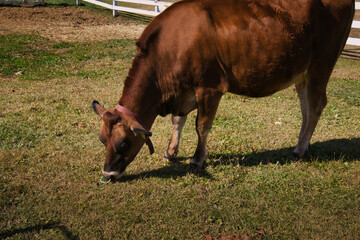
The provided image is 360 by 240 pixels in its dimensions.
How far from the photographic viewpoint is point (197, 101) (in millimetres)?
4641

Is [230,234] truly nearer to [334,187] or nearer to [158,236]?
[158,236]

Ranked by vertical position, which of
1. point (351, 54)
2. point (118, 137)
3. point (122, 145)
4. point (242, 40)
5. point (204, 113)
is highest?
point (242, 40)

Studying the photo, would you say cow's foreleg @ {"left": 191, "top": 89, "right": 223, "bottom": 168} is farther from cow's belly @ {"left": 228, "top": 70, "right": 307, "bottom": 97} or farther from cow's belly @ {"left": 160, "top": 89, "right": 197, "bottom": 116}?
cow's belly @ {"left": 228, "top": 70, "right": 307, "bottom": 97}

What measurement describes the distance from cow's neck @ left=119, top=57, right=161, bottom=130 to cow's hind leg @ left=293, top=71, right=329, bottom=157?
2216 millimetres

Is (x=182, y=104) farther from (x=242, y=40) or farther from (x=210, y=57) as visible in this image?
(x=242, y=40)

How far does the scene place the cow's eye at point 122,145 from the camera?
424 centimetres

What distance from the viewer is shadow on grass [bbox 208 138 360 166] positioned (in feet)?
17.4

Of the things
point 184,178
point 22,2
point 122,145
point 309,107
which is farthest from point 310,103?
point 22,2

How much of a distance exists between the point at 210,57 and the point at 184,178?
5.32 feet

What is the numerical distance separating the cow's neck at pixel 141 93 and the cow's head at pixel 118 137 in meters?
0.19

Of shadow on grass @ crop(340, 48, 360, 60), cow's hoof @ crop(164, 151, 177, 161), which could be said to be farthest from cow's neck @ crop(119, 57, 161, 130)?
shadow on grass @ crop(340, 48, 360, 60)

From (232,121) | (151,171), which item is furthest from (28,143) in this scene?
(232,121)

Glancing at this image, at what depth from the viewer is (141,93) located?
4.45 metres

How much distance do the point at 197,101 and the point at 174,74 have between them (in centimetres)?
46
